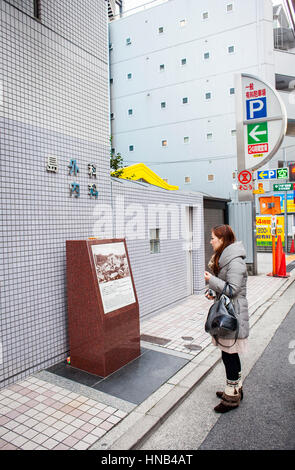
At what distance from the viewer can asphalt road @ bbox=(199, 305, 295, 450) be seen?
9.74ft

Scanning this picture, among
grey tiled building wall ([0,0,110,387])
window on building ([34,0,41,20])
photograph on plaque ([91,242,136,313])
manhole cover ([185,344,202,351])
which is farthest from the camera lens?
manhole cover ([185,344,202,351])

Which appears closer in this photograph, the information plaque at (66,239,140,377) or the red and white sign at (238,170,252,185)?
the information plaque at (66,239,140,377)

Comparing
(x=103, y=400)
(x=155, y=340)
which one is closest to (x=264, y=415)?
(x=103, y=400)

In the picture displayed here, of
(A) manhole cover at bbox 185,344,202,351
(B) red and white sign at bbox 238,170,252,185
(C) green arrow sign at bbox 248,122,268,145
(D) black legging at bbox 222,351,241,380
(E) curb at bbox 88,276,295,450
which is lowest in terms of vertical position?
(E) curb at bbox 88,276,295,450

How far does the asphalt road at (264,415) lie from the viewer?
297cm

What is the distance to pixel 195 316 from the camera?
680 cm

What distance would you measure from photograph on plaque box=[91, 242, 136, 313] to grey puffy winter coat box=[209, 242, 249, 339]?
156 cm

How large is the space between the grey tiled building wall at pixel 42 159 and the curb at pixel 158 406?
1.66 metres

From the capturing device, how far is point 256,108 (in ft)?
28.2

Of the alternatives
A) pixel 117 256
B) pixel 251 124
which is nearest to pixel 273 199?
pixel 251 124

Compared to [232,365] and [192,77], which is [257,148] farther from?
[192,77]

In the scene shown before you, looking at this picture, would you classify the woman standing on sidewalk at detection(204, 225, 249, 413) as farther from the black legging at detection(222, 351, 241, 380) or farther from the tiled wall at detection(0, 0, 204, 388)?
the tiled wall at detection(0, 0, 204, 388)

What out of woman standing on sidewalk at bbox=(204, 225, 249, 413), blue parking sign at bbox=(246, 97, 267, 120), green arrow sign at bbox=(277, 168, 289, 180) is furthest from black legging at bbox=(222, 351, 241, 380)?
green arrow sign at bbox=(277, 168, 289, 180)

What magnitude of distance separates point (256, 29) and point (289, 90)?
5.76m
